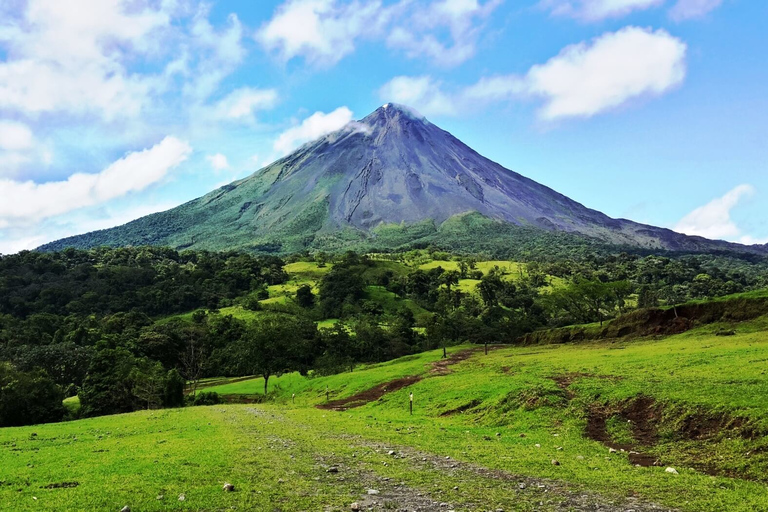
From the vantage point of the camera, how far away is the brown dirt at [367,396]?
33.4m

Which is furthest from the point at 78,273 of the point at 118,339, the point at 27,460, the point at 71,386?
the point at 27,460

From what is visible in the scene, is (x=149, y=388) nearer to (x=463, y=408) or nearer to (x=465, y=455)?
(x=463, y=408)

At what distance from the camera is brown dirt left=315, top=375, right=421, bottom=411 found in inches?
1313

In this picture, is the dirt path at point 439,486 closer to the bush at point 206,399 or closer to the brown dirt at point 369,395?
the brown dirt at point 369,395

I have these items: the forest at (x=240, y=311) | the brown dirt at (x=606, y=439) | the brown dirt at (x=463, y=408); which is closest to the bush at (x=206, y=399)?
the forest at (x=240, y=311)

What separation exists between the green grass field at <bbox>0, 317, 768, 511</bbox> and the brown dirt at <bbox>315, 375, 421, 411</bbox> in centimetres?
820

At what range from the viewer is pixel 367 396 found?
35.2 m

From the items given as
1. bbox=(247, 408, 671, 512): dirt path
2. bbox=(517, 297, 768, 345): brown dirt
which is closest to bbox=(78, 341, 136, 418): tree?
bbox=(247, 408, 671, 512): dirt path

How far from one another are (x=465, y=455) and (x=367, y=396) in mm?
22557

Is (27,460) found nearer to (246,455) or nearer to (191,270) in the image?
(246,455)

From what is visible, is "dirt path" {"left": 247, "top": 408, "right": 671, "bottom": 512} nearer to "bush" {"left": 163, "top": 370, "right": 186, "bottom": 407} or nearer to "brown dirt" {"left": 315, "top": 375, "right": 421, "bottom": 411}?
"brown dirt" {"left": 315, "top": 375, "right": 421, "bottom": 411}

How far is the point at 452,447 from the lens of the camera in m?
14.7

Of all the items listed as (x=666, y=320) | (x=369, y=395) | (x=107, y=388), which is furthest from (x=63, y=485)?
(x=666, y=320)

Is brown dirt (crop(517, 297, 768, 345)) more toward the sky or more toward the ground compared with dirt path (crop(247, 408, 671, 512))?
more toward the ground
